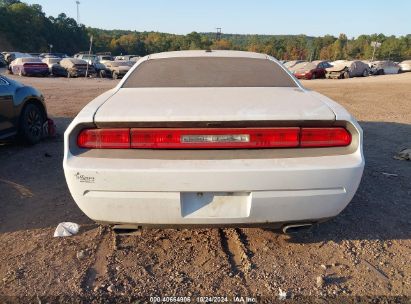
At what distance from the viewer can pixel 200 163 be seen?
8.38 feet

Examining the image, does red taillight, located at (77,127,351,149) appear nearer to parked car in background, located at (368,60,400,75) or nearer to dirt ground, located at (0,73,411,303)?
dirt ground, located at (0,73,411,303)

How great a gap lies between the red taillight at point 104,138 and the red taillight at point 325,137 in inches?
47.5

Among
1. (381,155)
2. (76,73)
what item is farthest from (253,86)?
(76,73)

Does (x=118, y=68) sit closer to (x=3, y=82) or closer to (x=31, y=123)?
(x=31, y=123)

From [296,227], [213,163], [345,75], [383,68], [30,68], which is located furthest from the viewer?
[383,68]

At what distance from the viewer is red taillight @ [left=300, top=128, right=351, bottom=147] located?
8.80 feet

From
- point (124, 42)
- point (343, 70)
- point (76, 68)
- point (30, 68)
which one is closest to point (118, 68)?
point (76, 68)

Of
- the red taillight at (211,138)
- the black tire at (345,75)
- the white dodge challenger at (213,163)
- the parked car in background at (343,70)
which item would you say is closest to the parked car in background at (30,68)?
the parked car in background at (343,70)

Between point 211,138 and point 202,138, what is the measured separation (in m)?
0.06

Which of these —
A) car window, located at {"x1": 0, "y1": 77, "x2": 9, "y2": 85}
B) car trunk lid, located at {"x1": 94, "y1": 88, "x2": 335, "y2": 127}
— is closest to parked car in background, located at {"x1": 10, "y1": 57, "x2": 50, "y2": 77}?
car window, located at {"x1": 0, "y1": 77, "x2": 9, "y2": 85}

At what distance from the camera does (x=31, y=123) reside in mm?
6492

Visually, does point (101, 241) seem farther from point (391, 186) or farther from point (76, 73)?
point (76, 73)

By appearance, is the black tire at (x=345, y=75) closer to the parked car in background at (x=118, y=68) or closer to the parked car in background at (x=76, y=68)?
the parked car in background at (x=118, y=68)

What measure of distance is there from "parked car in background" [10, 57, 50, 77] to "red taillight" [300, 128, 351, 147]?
96.9 ft
